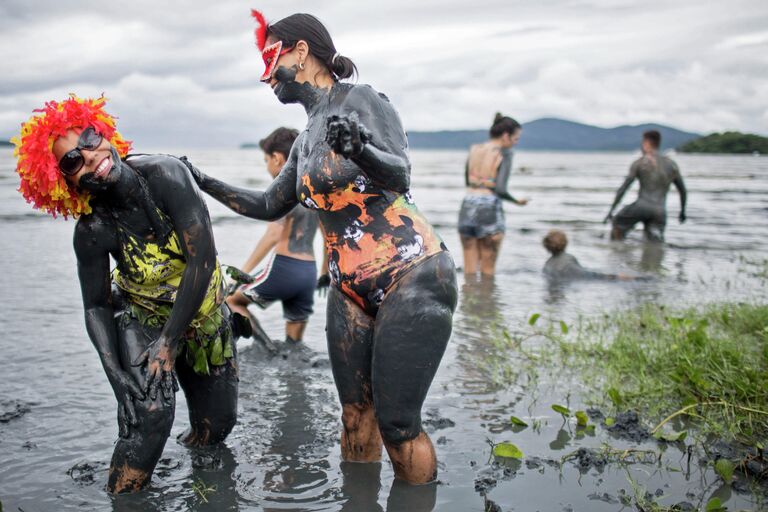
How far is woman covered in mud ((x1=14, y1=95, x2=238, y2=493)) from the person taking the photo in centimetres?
339

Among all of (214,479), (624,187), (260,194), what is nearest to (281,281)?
(260,194)

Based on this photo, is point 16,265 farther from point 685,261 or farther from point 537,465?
point 685,261

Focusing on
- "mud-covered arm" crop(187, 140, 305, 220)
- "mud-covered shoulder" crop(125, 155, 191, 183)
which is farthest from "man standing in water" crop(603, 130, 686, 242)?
"mud-covered shoulder" crop(125, 155, 191, 183)

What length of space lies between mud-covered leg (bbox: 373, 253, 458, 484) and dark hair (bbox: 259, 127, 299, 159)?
2.95m

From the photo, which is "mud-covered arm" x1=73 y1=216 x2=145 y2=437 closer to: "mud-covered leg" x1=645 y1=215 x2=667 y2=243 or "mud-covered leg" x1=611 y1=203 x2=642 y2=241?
"mud-covered leg" x1=611 y1=203 x2=642 y2=241

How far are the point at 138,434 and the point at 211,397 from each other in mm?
545

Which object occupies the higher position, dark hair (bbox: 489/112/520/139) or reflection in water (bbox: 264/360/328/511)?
dark hair (bbox: 489/112/520/139)

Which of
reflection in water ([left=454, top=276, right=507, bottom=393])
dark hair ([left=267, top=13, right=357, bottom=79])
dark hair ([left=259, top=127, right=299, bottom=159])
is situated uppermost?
dark hair ([left=267, top=13, right=357, bottom=79])

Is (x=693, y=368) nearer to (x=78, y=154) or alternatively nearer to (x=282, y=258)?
(x=282, y=258)

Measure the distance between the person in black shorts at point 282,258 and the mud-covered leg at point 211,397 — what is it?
1.86 m

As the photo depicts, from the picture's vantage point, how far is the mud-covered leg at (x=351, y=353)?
361 cm

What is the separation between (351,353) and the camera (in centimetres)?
363

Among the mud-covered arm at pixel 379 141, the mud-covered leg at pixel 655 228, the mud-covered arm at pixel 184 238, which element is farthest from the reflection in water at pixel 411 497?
the mud-covered leg at pixel 655 228

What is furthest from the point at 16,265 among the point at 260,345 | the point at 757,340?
the point at 757,340
